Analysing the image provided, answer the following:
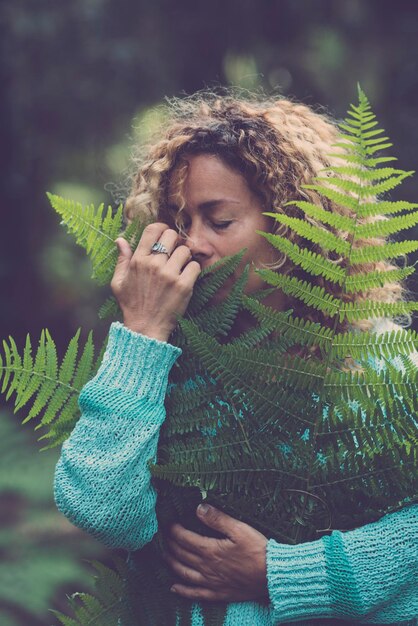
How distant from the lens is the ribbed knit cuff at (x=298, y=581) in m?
1.17

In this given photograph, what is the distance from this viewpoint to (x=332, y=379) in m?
1.16

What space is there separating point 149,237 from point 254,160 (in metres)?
0.29

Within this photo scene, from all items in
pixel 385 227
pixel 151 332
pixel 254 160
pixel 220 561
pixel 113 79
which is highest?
pixel 113 79

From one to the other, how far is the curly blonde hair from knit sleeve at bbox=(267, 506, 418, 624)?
0.49 meters

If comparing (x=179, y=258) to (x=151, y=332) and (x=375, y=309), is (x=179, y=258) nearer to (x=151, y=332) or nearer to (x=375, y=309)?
(x=151, y=332)

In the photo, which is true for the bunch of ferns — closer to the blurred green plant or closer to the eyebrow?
the eyebrow

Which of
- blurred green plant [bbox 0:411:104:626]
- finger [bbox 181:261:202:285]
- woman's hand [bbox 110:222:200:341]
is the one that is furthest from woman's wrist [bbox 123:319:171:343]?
blurred green plant [bbox 0:411:104:626]

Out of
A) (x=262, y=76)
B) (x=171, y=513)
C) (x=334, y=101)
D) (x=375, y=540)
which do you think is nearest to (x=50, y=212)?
(x=262, y=76)

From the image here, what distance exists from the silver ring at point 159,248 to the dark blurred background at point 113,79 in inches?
78.8

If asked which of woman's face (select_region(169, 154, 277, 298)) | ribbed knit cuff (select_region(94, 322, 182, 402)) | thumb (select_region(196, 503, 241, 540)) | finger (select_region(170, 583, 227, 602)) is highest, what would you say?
woman's face (select_region(169, 154, 277, 298))

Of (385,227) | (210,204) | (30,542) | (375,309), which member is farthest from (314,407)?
(30,542)

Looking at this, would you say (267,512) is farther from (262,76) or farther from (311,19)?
(311,19)

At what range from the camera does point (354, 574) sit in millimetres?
1142

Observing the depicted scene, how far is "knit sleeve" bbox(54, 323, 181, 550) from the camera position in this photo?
1.21 meters
